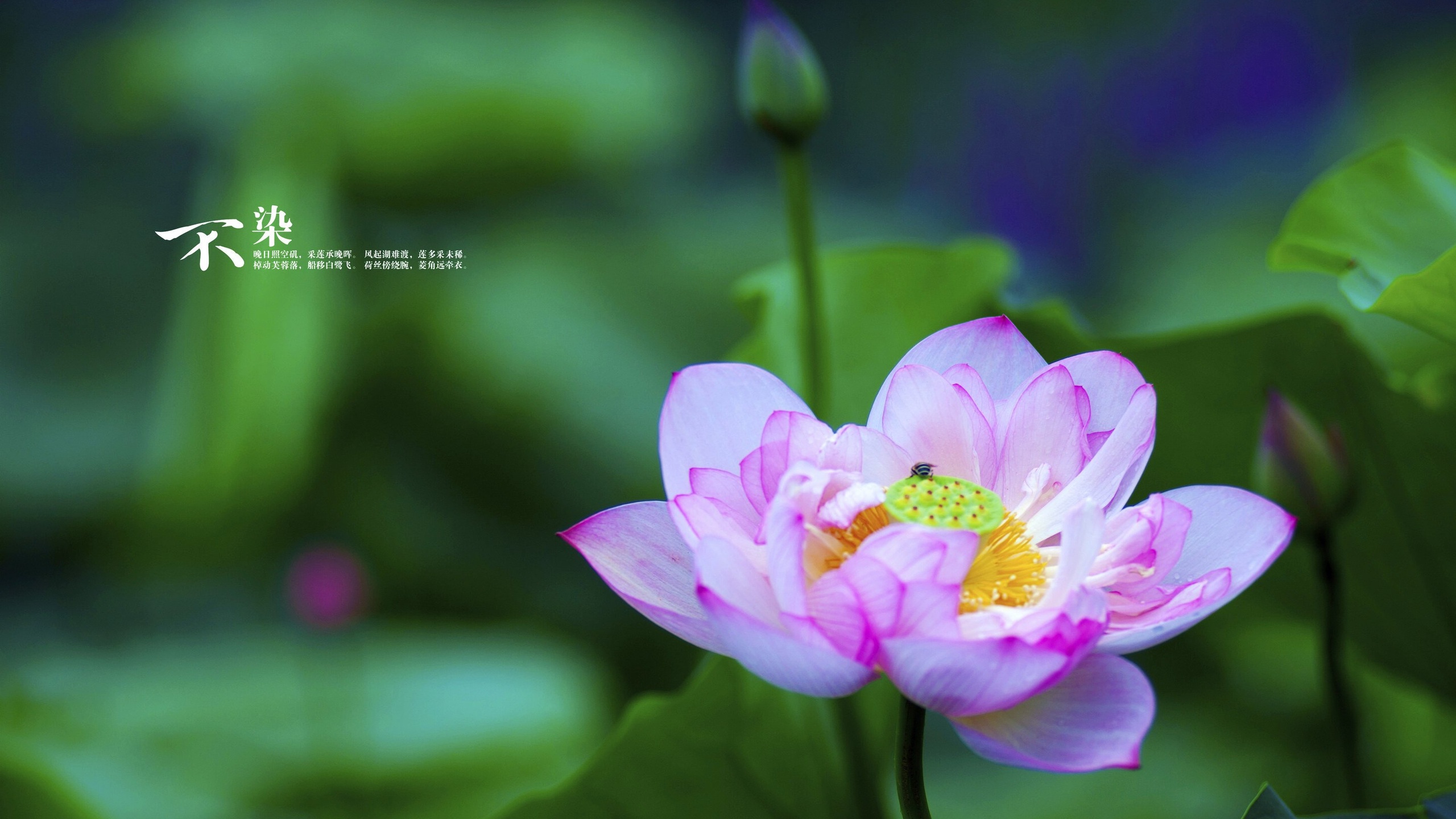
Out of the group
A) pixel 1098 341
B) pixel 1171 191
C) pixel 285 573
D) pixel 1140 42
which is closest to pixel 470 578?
pixel 285 573

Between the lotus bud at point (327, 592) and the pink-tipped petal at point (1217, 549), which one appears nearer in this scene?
the pink-tipped petal at point (1217, 549)

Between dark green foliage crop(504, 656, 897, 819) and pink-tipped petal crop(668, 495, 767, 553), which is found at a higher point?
pink-tipped petal crop(668, 495, 767, 553)

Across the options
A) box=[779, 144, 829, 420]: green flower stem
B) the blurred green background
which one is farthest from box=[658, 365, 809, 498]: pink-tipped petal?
the blurred green background

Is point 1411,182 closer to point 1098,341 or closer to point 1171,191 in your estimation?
point 1098,341

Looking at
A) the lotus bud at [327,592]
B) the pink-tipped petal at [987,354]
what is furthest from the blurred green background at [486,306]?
the pink-tipped petal at [987,354]

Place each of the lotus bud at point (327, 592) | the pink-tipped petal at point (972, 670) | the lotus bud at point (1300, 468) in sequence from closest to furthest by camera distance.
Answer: the pink-tipped petal at point (972, 670) → the lotus bud at point (1300, 468) → the lotus bud at point (327, 592)

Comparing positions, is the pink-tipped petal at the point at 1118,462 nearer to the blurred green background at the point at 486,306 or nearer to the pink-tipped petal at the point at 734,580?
the pink-tipped petal at the point at 734,580

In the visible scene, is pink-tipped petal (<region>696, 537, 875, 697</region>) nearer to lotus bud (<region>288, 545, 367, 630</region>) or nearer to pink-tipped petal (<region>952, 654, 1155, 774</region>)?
pink-tipped petal (<region>952, 654, 1155, 774</region>)

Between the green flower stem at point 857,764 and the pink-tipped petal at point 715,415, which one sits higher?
the pink-tipped petal at point 715,415
